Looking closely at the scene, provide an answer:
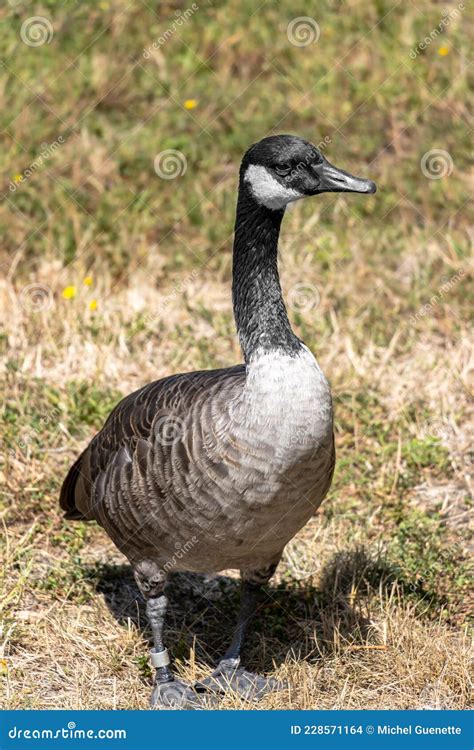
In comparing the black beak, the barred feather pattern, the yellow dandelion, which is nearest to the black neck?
the barred feather pattern

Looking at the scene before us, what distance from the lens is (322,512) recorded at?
6.09 metres

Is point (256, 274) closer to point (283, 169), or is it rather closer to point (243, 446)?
point (283, 169)

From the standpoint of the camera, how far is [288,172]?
14.3 ft

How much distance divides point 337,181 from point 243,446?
3.81 ft

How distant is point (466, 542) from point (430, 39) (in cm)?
606

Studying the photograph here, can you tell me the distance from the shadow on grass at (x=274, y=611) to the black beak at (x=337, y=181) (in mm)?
2051

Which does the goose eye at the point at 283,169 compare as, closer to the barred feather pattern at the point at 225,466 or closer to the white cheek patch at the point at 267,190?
the white cheek patch at the point at 267,190

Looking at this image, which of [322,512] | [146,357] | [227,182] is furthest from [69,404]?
[227,182]

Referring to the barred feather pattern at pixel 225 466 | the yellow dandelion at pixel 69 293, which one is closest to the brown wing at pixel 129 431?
the barred feather pattern at pixel 225 466

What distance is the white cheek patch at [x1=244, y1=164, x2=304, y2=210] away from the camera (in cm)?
438

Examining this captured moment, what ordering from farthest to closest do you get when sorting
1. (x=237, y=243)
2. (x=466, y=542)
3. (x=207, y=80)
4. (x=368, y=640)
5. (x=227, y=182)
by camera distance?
(x=207, y=80) < (x=227, y=182) < (x=466, y=542) < (x=368, y=640) < (x=237, y=243)

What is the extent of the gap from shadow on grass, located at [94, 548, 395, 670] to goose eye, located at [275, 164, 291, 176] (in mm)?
2132

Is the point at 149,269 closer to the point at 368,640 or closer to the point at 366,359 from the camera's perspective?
the point at 366,359

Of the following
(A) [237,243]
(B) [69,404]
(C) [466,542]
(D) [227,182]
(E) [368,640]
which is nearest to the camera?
(A) [237,243]
